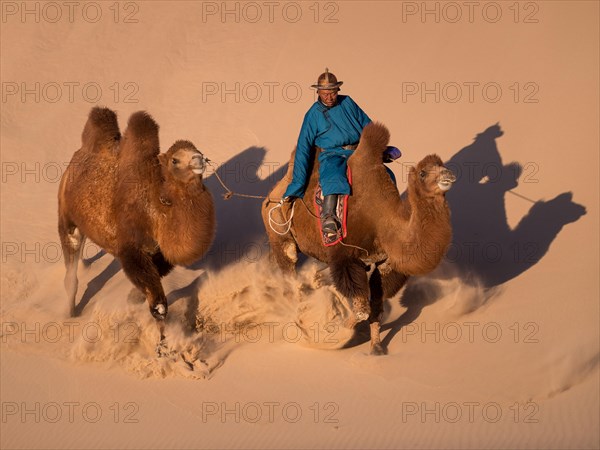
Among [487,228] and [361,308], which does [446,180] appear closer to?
[361,308]

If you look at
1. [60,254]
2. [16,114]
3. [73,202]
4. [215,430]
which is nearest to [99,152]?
[73,202]

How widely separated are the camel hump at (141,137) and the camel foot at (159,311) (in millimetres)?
1446

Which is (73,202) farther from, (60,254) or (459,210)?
(459,210)

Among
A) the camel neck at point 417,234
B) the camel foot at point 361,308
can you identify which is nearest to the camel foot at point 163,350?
the camel foot at point 361,308

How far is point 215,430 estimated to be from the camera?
8078mm

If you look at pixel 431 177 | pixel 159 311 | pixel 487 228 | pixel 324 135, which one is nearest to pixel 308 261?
pixel 324 135

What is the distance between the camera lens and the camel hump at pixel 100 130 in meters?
9.52

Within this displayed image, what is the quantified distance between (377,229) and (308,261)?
1987 mm

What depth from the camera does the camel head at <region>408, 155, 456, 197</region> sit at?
7.36 meters

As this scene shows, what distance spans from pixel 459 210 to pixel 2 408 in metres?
5.88

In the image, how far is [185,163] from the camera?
26.3 feet

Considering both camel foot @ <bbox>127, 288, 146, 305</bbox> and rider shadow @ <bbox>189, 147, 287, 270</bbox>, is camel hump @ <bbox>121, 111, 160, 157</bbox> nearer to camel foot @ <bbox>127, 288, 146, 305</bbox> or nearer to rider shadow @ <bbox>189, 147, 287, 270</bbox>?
camel foot @ <bbox>127, 288, 146, 305</bbox>

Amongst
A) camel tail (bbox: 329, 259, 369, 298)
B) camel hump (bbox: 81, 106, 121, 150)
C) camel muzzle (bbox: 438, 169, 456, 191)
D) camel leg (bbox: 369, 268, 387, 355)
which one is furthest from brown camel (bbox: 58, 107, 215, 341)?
camel muzzle (bbox: 438, 169, 456, 191)

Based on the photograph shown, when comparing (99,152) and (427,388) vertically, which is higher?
(99,152)
